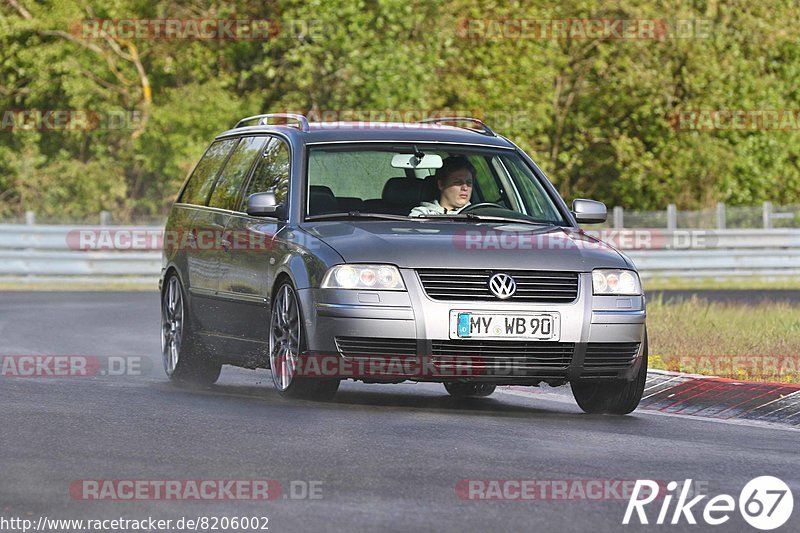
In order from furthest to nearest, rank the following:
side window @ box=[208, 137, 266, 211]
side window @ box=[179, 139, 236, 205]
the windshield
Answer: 1. side window @ box=[179, 139, 236, 205]
2. side window @ box=[208, 137, 266, 211]
3. the windshield

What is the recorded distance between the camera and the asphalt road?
6.84 meters

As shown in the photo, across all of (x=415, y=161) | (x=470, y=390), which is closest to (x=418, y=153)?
(x=415, y=161)

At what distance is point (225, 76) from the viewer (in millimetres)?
34500

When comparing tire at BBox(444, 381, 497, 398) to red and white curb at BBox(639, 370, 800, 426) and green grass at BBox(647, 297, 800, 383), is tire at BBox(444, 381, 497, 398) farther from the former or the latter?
green grass at BBox(647, 297, 800, 383)

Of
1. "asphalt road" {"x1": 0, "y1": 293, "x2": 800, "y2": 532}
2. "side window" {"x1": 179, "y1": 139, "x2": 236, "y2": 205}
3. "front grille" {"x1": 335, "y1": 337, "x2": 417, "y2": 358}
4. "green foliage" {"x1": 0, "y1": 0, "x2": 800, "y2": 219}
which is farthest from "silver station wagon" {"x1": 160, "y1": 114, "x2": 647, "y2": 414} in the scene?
"green foliage" {"x1": 0, "y1": 0, "x2": 800, "y2": 219}

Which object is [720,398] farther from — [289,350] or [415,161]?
[289,350]

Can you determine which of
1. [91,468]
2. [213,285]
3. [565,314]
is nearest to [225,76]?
[213,285]

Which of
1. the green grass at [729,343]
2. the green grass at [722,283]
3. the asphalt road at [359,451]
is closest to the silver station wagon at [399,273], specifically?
the asphalt road at [359,451]

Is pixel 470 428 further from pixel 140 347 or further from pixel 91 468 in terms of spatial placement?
pixel 140 347

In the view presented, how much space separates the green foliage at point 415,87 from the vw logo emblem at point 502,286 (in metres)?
22.6

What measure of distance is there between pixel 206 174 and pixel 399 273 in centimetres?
363

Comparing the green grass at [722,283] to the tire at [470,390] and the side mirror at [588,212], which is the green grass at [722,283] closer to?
the tire at [470,390]

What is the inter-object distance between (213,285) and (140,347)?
14.4 feet

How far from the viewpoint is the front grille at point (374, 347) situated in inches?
392
